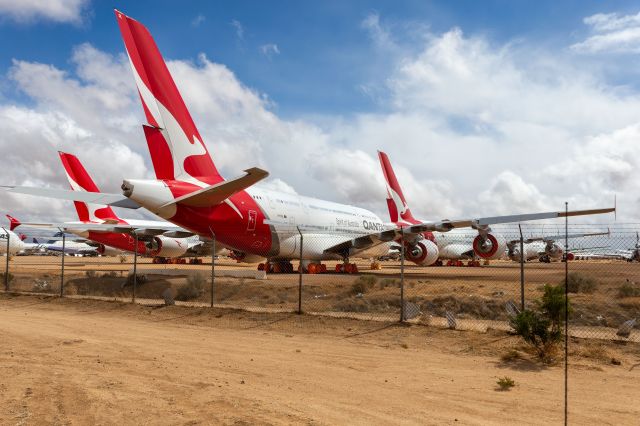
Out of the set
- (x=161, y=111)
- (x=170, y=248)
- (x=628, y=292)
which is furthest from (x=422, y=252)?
(x=170, y=248)

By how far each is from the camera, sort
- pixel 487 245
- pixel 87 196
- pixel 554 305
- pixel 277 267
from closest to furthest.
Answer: pixel 554 305, pixel 87 196, pixel 487 245, pixel 277 267

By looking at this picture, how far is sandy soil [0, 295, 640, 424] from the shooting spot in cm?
527

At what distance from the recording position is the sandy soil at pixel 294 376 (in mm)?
5273

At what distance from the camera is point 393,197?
39375 mm

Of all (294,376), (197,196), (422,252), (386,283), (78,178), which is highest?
(78,178)

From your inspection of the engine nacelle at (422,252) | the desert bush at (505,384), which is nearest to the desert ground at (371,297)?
the engine nacelle at (422,252)

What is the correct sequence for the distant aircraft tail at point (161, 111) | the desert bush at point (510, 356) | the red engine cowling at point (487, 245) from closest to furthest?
the desert bush at point (510, 356) → the distant aircraft tail at point (161, 111) → the red engine cowling at point (487, 245)

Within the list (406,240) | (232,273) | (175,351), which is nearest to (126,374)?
(175,351)

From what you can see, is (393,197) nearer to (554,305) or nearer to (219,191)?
(219,191)

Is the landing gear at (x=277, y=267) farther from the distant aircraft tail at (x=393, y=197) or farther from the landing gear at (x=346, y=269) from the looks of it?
the distant aircraft tail at (x=393, y=197)

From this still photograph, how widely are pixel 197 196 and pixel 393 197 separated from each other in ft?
76.9

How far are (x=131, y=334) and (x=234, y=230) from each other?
Result: 10.8 m

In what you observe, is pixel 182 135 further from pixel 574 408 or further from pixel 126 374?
pixel 574 408

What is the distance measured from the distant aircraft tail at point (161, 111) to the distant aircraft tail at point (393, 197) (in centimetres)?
2143
